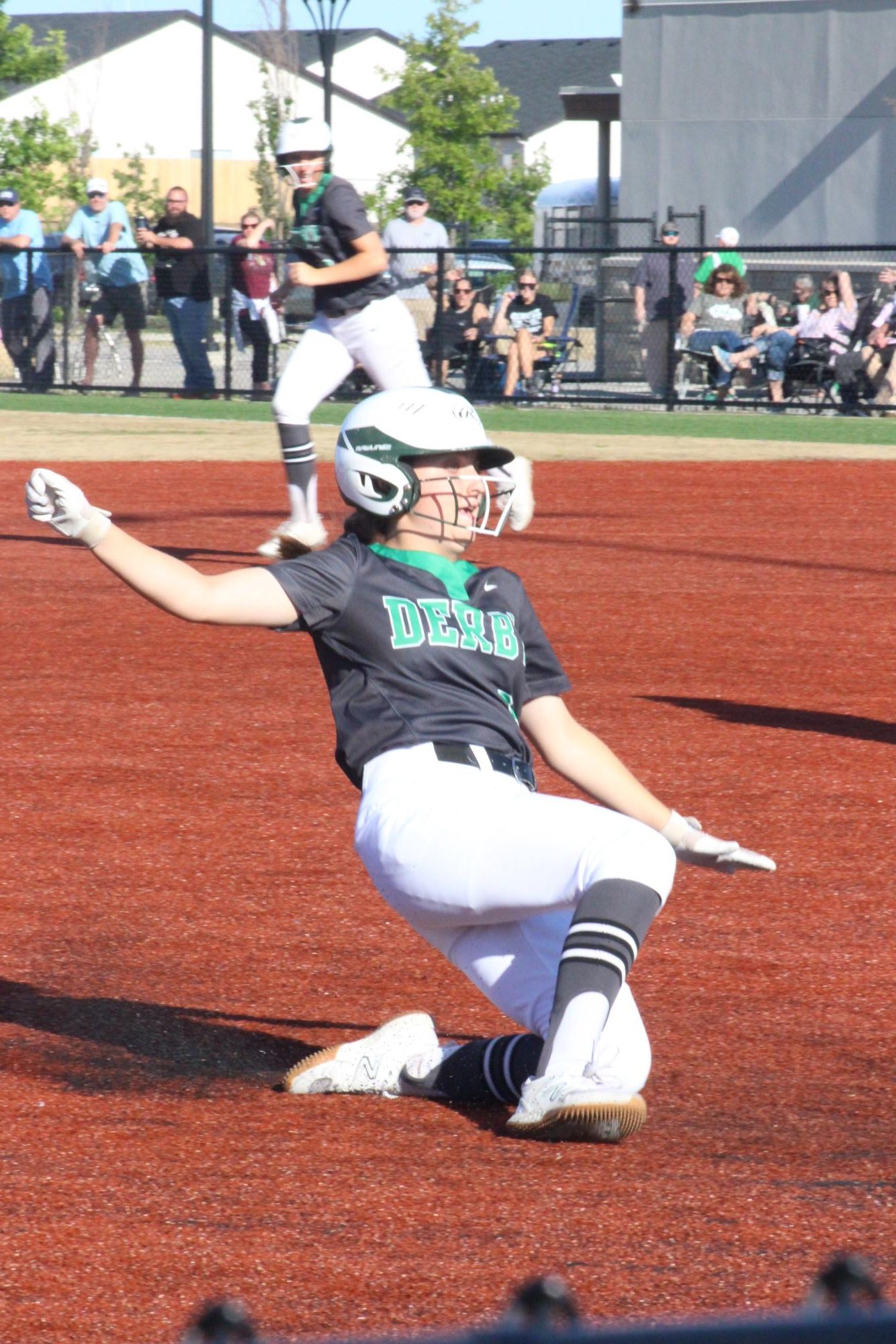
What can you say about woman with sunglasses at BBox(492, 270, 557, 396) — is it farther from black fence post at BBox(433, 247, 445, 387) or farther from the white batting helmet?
the white batting helmet

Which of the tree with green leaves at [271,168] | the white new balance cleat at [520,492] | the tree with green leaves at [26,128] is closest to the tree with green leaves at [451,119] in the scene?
the tree with green leaves at [271,168]

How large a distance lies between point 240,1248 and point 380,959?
1.67 metres

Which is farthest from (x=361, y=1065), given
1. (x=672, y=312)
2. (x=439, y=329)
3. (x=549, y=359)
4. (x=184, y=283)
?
(x=184, y=283)

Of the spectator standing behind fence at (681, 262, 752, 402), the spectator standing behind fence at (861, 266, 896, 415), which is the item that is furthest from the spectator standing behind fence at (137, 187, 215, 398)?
the spectator standing behind fence at (861, 266, 896, 415)

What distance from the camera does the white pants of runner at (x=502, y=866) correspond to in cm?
335

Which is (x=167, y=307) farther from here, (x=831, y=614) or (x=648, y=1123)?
(x=648, y=1123)

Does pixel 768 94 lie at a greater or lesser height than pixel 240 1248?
greater

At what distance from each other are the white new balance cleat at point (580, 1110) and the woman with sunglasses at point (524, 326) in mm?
18048

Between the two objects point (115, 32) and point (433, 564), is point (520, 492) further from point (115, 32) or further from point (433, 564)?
point (115, 32)

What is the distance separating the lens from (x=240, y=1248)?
2.90m

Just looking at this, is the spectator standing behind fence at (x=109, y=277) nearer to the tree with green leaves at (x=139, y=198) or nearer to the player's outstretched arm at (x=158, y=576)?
the player's outstretched arm at (x=158, y=576)

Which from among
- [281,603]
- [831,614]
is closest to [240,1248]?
[281,603]

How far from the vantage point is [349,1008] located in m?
4.21

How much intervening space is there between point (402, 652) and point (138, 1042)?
0.98 m
